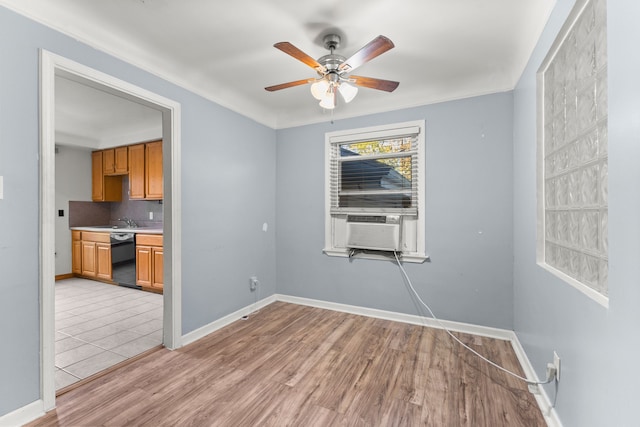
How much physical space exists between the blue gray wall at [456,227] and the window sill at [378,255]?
0.06m

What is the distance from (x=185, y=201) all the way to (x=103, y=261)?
3203 millimetres

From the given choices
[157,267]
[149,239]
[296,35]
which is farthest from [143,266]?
[296,35]

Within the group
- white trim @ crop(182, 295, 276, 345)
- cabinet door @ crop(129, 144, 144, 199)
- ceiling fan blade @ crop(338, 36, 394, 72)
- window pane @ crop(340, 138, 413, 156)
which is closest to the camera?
ceiling fan blade @ crop(338, 36, 394, 72)

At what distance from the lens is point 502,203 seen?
269 cm

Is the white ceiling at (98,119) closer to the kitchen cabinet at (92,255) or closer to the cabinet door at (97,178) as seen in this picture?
the cabinet door at (97,178)

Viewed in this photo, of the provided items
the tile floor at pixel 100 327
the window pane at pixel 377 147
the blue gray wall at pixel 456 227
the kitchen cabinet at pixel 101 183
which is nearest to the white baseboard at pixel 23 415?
the tile floor at pixel 100 327

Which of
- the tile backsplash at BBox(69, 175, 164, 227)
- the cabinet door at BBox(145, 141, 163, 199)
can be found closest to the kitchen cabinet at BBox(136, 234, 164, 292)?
the cabinet door at BBox(145, 141, 163, 199)

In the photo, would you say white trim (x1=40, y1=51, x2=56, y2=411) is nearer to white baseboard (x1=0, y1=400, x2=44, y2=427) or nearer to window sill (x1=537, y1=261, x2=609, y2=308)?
white baseboard (x1=0, y1=400, x2=44, y2=427)

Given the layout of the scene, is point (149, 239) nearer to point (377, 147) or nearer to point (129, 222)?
point (129, 222)

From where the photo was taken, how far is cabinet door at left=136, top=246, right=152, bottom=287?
4143 millimetres

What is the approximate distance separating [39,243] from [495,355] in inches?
132

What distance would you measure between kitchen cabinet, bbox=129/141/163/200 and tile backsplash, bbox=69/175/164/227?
58cm

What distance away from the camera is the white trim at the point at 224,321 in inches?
104

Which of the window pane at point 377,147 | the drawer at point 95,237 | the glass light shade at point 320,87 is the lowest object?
the drawer at point 95,237
